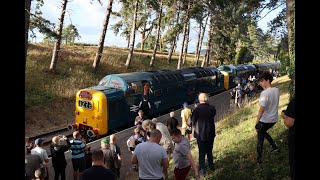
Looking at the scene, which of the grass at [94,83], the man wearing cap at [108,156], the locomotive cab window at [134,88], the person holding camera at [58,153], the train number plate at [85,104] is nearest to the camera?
the man wearing cap at [108,156]

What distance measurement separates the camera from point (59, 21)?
70.5 ft

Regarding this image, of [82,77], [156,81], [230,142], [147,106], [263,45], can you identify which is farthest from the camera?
[263,45]

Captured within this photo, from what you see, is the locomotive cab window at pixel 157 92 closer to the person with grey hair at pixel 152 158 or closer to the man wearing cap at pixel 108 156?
the man wearing cap at pixel 108 156

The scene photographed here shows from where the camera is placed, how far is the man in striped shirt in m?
8.36

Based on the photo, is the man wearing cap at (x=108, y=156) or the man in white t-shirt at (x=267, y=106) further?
the man wearing cap at (x=108, y=156)

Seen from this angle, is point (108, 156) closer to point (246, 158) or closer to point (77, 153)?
point (77, 153)

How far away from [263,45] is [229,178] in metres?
139

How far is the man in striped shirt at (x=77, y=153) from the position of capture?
836 centimetres

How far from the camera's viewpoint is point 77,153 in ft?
27.7

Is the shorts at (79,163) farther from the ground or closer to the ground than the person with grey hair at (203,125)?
closer to the ground

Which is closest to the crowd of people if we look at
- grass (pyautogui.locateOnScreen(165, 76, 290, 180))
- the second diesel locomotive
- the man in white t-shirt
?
the man in white t-shirt

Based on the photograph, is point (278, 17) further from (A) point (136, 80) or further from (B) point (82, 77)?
(B) point (82, 77)

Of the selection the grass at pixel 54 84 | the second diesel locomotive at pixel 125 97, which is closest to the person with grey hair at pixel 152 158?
the second diesel locomotive at pixel 125 97
